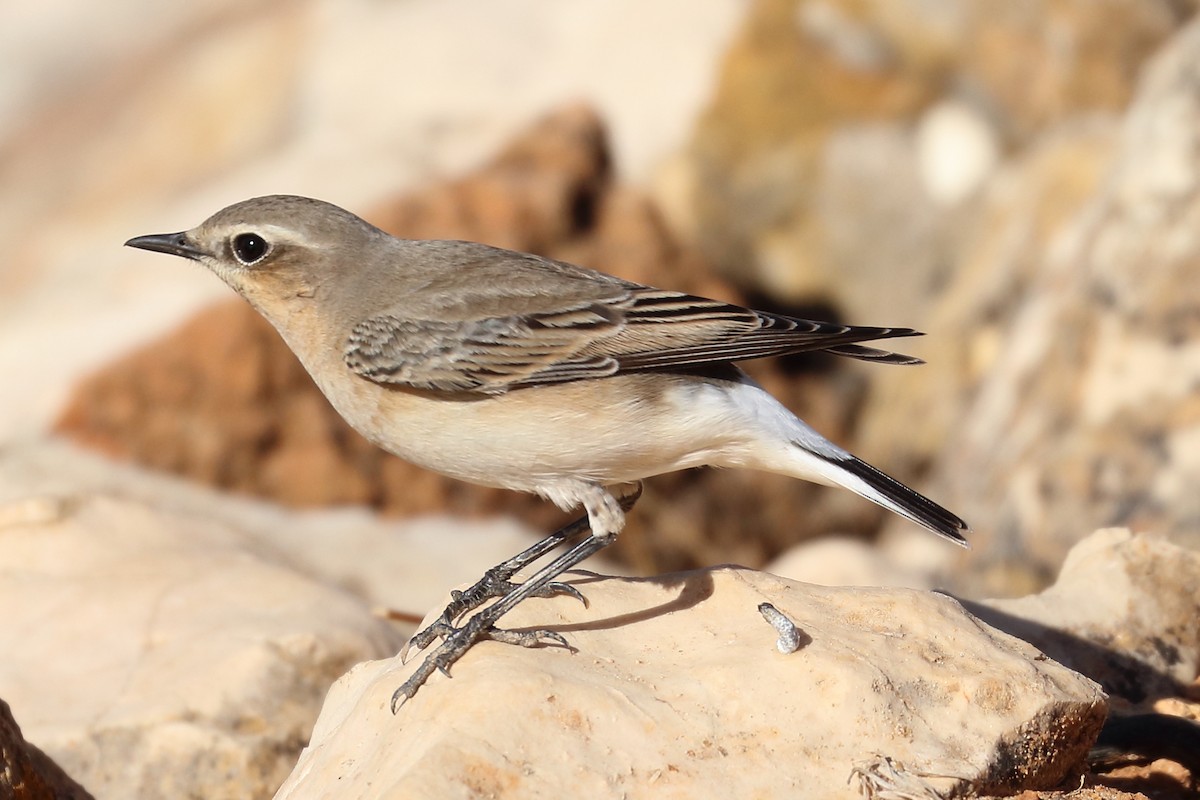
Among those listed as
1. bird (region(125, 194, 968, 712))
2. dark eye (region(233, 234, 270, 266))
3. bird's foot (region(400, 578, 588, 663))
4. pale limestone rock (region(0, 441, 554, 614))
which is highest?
dark eye (region(233, 234, 270, 266))

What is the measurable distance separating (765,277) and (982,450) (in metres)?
3.05

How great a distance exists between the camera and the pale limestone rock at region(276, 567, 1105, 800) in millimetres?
4078

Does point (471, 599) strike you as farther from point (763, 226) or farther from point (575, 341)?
point (763, 226)

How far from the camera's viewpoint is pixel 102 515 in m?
7.09

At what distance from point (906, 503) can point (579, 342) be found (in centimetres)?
147

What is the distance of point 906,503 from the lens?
17.7 feet

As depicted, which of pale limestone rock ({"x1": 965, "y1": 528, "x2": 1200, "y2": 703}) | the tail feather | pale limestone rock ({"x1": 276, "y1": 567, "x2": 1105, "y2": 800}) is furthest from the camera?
pale limestone rock ({"x1": 965, "y1": 528, "x2": 1200, "y2": 703})

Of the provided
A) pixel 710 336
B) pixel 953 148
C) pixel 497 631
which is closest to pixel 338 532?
pixel 710 336

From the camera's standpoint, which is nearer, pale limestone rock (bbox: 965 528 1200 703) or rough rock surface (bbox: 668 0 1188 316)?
pale limestone rock (bbox: 965 528 1200 703)

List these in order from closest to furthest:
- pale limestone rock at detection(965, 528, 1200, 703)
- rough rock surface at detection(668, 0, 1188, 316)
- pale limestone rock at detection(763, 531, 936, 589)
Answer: pale limestone rock at detection(965, 528, 1200, 703)
pale limestone rock at detection(763, 531, 936, 589)
rough rock surface at detection(668, 0, 1188, 316)

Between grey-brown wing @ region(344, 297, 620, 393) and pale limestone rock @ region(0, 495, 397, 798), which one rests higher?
grey-brown wing @ region(344, 297, 620, 393)

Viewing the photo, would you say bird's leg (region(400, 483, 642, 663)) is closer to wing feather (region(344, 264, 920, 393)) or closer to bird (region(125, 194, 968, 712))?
bird (region(125, 194, 968, 712))

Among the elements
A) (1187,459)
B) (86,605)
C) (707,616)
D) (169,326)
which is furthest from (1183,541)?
(169,326)

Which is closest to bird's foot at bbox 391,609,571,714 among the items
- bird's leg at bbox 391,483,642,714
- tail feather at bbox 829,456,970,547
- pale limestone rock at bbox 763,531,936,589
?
bird's leg at bbox 391,483,642,714
